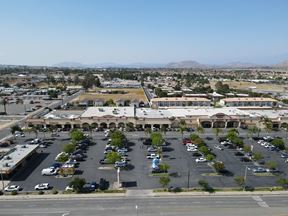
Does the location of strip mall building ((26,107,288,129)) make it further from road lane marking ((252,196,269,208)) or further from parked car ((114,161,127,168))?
road lane marking ((252,196,269,208))

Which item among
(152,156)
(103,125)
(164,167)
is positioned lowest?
(152,156)

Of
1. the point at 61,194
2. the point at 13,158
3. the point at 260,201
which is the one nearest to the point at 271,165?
the point at 260,201

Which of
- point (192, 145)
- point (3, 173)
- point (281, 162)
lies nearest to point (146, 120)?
point (192, 145)


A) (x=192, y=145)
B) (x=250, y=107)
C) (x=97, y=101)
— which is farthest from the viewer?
(x=97, y=101)

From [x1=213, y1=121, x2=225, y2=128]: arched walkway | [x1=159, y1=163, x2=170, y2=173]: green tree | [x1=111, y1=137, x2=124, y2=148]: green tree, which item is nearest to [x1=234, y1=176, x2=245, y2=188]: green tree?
[x1=159, y1=163, x2=170, y2=173]: green tree

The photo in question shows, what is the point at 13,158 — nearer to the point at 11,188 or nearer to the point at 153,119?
the point at 11,188

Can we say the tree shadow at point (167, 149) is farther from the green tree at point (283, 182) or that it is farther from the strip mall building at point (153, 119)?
the green tree at point (283, 182)

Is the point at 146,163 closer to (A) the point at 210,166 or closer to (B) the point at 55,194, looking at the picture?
(A) the point at 210,166
